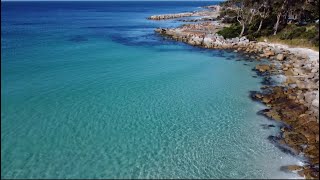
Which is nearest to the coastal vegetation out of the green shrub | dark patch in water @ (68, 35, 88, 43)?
the green shrub

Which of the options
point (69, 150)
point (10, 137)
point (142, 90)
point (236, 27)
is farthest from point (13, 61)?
point (236, 27)

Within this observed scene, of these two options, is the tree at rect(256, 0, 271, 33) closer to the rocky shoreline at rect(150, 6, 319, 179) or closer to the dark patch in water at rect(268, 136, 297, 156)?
the rocky shoreline at rect(150, 6, 319, 179)

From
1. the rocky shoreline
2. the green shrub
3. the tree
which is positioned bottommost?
the rocky shoreline

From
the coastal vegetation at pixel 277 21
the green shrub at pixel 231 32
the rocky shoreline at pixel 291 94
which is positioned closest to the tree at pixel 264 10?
the coastal vegetation at pixel 277 21

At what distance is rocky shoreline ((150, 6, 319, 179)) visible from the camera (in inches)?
841

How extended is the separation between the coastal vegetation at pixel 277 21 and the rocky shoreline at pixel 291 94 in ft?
11.3

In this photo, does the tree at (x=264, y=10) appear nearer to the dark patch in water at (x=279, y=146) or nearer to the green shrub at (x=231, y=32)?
the green shrub at (x=231, y=32)

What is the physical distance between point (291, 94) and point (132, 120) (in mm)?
15848

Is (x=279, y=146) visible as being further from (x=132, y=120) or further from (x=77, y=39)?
(x=77, y=39)

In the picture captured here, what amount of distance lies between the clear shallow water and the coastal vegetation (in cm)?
1364

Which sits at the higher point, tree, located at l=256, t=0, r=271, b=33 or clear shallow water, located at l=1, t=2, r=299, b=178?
tree, located at l=256, t=0, r=271, b=33

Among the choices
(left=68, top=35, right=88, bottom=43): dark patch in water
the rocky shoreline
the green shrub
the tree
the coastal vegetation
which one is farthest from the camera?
(left=68, top=35, right=88, bottom=43): dark patch in water

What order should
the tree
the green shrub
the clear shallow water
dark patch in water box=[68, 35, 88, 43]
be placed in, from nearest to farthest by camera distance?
the clear shallow water < the tree < the green shrub < dark patch in water box=[68, 35, 88, 43]

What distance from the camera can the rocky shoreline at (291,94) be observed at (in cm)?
2136
